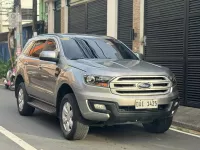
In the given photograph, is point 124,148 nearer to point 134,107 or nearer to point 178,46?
point 134,107

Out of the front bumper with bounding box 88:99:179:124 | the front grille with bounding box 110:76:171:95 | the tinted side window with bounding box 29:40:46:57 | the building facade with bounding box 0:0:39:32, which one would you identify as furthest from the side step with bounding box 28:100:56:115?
the building facade with bounding box 0:0:39:32

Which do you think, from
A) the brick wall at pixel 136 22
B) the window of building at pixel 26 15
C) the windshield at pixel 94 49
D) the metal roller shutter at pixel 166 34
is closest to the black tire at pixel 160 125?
the windshield at pixel 94 49

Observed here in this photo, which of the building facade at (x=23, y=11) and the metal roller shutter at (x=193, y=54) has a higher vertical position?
the building facade at (x=23, y=11)

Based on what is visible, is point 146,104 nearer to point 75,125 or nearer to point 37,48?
point 75,125

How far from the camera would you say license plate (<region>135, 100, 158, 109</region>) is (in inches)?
247

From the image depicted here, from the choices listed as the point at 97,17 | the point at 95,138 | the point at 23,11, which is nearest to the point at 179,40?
the point at 95,138

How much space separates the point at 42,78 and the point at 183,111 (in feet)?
13.7

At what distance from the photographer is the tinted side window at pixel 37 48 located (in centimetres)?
862

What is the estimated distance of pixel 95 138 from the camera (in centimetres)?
702

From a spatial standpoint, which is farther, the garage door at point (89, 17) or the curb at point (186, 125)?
the garage door at point (89, 17)

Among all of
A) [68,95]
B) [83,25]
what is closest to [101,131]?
[68,95]

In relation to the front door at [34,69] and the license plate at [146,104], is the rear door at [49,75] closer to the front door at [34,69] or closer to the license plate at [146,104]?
the front door at [34,69]

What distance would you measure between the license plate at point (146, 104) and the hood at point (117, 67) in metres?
0.47

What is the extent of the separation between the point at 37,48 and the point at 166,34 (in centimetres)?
481
